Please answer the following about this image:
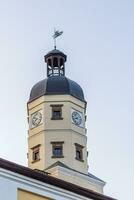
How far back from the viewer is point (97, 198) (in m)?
13.9

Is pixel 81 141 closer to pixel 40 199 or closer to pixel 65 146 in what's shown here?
pixel 65 146

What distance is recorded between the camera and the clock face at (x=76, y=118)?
43.0 metres

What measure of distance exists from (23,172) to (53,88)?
3256 cm

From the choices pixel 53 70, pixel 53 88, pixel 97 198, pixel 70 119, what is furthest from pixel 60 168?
pixel 97 198

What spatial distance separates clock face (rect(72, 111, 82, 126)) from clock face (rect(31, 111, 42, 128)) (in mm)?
2444

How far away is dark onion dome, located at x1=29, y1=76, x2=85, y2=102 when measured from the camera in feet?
145

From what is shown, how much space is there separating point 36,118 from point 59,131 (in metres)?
2.43

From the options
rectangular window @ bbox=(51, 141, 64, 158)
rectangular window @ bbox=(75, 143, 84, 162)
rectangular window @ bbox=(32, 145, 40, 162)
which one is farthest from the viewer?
rectangular window @ bbox=(75, 143, 84, 162)

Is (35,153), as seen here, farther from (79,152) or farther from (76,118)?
(76,118)

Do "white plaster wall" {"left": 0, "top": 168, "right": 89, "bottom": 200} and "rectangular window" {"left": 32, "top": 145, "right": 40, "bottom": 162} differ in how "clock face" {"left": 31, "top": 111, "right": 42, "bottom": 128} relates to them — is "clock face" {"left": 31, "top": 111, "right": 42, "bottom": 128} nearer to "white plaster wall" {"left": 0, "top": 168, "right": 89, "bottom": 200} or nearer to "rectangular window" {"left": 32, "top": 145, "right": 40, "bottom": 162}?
"rectangular window" {"left": 32, "top": 145, "right": 40, "bottom": 162}

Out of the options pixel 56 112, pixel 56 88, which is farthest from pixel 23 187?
pixel 56 88

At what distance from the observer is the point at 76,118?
142 ft

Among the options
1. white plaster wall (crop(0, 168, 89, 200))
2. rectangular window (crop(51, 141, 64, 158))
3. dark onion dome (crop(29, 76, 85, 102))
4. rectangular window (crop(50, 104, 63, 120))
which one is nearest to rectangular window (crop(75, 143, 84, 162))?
rectangular window (crop(51, 141, 64, 158))

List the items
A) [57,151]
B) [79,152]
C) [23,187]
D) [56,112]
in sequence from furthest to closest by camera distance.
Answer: [56,112] < [79,152] < [57,151] < [23,187]
